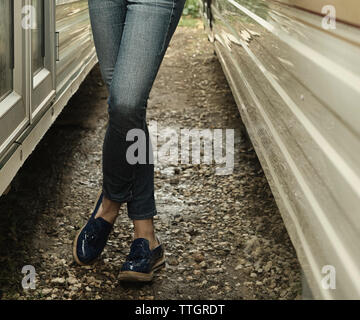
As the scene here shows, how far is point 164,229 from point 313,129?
129 cm

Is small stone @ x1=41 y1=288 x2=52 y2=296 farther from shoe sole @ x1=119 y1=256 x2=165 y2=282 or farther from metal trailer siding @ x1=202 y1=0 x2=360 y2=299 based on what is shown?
metal trailer siding @ x1=202 y1=0 x2=360 y2=299

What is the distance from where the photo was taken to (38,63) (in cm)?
276

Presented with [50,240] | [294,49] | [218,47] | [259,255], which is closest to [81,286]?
[50,240]

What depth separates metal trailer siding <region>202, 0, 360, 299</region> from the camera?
4.55 feet

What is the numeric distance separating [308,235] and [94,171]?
191cm

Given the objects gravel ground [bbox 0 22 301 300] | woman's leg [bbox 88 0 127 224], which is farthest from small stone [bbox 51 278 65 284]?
woman's leg [bbox 88 0 127 224]

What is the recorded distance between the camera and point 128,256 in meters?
2.33

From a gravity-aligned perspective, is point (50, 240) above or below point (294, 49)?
below

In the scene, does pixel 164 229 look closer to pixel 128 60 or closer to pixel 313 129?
pixel 128 60

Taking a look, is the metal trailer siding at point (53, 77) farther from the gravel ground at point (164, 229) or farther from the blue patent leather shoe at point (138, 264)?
the blue patent leather shoe at point (138, 264)

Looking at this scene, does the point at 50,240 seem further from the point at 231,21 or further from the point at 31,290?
the point at 231,21

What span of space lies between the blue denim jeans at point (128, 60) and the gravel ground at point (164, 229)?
0.44 metres

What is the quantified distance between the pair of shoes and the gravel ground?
0.05m

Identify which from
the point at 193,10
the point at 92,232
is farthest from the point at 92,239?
the point at 193,10
